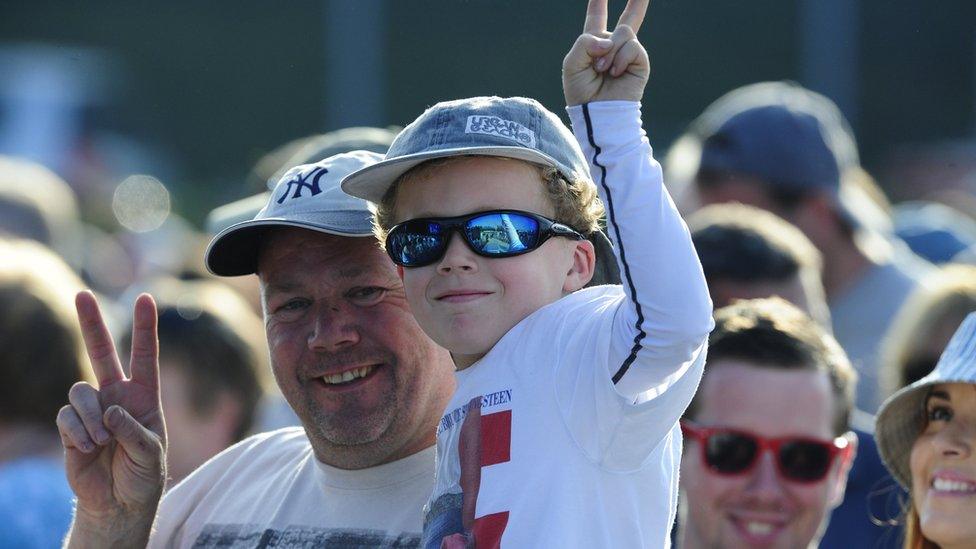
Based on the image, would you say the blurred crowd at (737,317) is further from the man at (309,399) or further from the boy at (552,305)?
the boy at (552,305)

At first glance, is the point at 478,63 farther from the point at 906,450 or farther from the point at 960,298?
the point at 906,450

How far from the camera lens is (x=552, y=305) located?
2430 millimetres

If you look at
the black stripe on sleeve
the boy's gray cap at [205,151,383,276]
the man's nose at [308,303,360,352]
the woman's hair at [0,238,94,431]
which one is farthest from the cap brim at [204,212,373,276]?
the black stripe on sleeve

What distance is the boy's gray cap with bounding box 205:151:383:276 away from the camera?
3.06 m

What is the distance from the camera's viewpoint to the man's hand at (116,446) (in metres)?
3.14

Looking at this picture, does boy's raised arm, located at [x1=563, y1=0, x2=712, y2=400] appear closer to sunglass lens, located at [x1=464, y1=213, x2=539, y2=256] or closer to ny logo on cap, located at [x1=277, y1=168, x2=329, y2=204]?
sunglass lens, located at [x1=464, y1=213, x2=539, y2=256]

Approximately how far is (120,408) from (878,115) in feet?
41.8

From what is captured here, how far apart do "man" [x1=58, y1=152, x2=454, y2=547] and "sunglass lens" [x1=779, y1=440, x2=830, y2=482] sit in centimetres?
89

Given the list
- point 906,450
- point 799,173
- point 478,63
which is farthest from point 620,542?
point 478,63

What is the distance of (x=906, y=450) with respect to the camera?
331 centimetres

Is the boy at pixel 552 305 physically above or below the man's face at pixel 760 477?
above

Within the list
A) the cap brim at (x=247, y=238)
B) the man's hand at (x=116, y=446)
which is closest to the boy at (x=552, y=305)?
the cap brim at (x=247, y=238)

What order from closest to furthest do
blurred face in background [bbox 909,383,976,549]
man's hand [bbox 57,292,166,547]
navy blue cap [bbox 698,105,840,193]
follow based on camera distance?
blurred face in background [bbox 909,383,976,549] < man's hand [bbox 57,292,166,547] < navy blue cap [bbox 698,105,840,193]

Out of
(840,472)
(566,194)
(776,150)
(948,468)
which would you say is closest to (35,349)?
(566,194)
